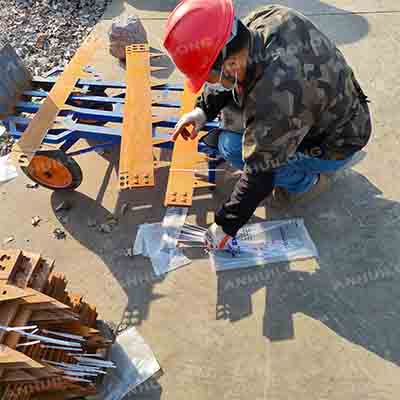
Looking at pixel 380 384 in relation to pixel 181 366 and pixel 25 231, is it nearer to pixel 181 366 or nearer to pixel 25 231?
pixel 181 366

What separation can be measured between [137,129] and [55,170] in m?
0.67

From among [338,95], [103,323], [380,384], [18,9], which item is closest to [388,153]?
[338,95]

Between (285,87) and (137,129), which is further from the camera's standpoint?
(137,129)

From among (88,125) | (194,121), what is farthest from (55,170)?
(194,121)

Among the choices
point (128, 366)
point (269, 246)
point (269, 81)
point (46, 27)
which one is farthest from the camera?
point (46, 27)

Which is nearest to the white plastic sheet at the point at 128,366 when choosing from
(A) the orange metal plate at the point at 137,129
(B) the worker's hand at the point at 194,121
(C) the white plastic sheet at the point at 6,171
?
(A) the orange metal plate at the point at 137,129

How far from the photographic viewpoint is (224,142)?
2.69 metres

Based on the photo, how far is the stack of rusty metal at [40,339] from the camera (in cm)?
170

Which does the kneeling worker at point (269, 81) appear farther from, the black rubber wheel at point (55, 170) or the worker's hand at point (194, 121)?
the black rubber wheel at point (55, 170)

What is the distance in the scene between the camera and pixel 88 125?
3.04 m

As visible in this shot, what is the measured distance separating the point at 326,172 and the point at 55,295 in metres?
1.84

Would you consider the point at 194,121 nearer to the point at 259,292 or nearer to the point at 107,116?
the point at 107,116

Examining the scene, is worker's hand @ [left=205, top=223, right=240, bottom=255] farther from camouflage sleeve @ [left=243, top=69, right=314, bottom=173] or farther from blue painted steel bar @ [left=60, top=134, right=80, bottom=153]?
blue painted steel bar @ [left=60, top=134, right=80, bottom=153]

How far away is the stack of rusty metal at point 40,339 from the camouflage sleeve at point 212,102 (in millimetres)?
1362
